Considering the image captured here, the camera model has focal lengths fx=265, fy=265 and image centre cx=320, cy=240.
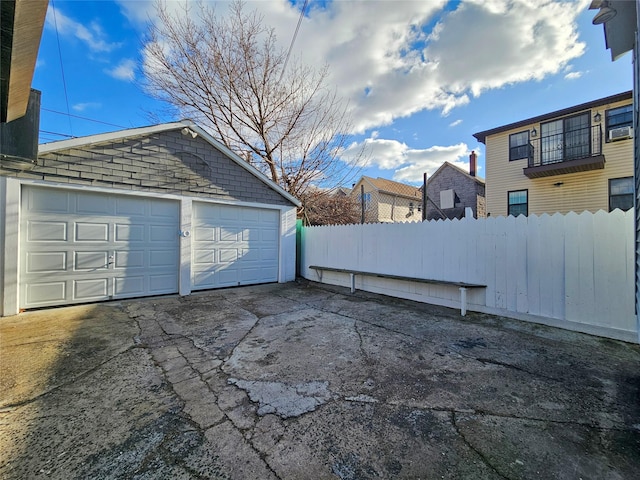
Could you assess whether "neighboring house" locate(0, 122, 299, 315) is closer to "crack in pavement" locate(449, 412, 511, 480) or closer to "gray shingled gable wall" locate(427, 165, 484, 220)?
"crack in pavement" locate(449, 412, 511, 480)

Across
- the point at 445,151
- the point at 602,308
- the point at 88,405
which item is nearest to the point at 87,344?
the point at 88,405

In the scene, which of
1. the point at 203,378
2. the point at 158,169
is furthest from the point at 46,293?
the point at 203,378

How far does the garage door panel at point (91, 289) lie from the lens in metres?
5.38

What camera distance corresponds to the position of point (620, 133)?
9664 millimetres

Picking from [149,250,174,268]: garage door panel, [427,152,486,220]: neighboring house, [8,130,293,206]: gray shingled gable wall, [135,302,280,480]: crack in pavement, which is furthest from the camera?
[427,152,486,220]: neighboring house

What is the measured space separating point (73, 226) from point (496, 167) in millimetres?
15806

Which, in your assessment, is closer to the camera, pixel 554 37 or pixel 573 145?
pixel 554 37

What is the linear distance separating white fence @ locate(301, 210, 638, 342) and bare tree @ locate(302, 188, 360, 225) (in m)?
7.23

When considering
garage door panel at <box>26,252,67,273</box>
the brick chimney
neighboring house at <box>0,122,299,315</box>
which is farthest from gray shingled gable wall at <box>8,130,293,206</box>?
the brick chimney

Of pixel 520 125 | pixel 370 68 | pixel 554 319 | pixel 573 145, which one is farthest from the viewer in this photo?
pixel 520 125

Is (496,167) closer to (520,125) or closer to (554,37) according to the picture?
(520,125)

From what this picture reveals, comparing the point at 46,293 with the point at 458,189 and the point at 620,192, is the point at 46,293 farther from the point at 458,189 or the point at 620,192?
the point at 458,189

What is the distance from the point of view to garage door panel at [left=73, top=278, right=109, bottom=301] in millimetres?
5383

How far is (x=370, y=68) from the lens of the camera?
8.72 m
